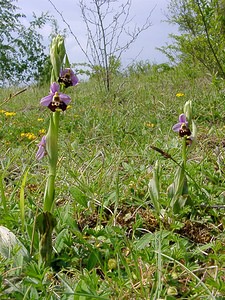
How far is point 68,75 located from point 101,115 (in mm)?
2611

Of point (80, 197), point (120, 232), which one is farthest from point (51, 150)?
point (80, 197)

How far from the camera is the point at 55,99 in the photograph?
41.7 inches

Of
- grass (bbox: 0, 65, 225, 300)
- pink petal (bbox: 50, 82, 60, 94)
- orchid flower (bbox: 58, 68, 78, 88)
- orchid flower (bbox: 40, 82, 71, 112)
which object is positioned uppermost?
orchid flower (bbox: 58, 68, 78, 88)

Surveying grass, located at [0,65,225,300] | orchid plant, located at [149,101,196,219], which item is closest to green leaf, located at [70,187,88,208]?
grass, located at [0,65,225,300]

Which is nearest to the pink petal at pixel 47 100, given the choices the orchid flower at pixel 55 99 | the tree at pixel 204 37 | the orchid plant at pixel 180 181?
the orchid flower at pixel 55 99

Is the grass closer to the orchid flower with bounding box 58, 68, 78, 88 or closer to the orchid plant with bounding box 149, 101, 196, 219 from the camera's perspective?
the orchid plant with bounding box 149, 101, 196, 219

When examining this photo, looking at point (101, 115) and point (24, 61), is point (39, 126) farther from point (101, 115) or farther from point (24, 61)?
point (24, 61)

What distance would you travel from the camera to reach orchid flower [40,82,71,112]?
1058mm

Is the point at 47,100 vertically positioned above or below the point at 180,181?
above

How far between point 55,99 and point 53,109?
1.1 inches

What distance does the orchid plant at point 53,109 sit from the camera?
41.8 inches

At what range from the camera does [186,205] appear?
145cm

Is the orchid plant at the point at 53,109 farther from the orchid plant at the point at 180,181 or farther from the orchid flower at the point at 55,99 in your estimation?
the orchid plant at the point at 180,181

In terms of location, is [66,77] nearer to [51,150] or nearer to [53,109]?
[53,109]
